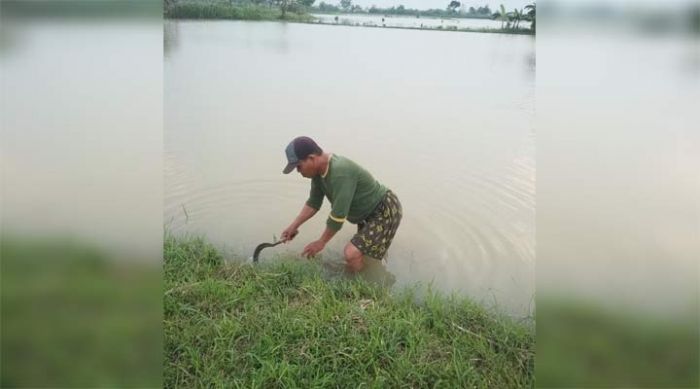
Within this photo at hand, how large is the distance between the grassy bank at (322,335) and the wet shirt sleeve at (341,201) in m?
0.28

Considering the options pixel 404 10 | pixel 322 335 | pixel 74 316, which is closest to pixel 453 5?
pixel 404 10

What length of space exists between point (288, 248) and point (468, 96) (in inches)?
44.2

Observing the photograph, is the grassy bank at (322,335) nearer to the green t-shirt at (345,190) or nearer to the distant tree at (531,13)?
the green t-shirt at (345,190)

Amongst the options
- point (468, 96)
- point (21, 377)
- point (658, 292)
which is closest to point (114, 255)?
point (21, 377)

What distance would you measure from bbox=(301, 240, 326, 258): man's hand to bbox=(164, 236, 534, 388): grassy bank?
0.10 metres

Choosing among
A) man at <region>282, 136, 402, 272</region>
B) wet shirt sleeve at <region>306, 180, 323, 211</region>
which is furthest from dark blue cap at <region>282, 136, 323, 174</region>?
wet shirt sleeve at <region>306, 180, 323, 211</region>

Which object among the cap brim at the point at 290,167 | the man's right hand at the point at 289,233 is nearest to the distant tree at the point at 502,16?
the cap brim at the point at 290,167

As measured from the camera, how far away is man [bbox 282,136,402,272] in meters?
2.59

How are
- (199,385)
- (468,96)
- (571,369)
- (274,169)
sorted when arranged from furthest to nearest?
(274,169) < (468,96) < (199,385) < (571,369)

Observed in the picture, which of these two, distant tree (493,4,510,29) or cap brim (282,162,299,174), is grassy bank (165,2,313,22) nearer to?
cap brim (282,162,299,174)

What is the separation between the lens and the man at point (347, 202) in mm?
2588

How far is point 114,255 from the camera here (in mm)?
1601

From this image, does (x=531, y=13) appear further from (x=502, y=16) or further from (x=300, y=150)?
(x=300, y=150)

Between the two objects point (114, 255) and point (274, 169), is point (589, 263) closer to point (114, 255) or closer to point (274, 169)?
point (114, 255)
